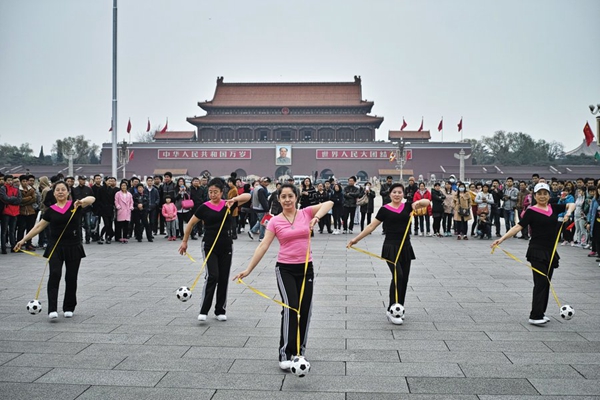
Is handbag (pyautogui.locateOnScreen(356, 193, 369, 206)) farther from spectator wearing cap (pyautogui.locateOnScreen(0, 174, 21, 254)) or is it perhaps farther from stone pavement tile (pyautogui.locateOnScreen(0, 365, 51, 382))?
stone pavement tile (pyautogui.locateOnScreen(0, 365, 51, 382))

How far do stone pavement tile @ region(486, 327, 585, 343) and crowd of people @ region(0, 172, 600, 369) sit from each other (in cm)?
25

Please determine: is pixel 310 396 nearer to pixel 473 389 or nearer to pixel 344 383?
pixel 344 383

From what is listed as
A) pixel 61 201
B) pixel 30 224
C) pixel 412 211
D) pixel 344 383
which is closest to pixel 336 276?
pixel 412 211

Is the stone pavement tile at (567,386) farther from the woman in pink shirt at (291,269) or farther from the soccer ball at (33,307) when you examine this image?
the soccer ball at (33,307)

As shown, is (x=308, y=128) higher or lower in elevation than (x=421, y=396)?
higher

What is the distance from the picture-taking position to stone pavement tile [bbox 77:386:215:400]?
323cm

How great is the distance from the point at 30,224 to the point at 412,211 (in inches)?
295

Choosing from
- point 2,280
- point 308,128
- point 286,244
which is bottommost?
point 2,280

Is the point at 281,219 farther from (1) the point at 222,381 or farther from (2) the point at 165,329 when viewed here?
(2) the point at 165,329

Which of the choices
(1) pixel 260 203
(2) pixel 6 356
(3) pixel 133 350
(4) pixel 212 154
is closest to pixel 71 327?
(2) pixel 6 356

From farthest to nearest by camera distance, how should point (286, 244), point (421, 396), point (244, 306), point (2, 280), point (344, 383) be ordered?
point (2, 280), point (244, 306), point (286, 244), point (344, 383), point (421, 396)

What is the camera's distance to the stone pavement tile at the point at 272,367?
3.68 metres

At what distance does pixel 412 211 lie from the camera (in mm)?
5059

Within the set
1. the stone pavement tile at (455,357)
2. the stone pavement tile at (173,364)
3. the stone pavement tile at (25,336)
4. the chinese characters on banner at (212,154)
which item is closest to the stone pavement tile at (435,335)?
the stone pavement tile at (455,357)
